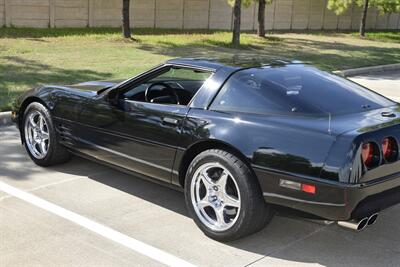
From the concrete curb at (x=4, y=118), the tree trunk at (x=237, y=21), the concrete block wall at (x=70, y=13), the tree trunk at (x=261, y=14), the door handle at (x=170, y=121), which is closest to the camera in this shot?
the door handle at (x=170, y=121)

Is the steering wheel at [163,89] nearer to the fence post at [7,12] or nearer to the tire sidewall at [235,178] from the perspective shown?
the tire sidewall at [235,178]

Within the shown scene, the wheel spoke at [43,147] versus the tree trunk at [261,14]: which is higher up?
the tree trunk at [261,14]

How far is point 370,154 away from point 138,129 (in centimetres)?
200

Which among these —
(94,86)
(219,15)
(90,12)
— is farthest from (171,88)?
(219,15)

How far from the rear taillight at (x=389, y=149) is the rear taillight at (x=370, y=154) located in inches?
4.8

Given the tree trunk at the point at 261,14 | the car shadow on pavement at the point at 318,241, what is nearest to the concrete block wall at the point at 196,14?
the tree trunk at the point at 261,14

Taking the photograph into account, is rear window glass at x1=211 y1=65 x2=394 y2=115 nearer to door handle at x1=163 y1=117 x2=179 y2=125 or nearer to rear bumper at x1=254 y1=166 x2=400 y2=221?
door handle at x1=163 y1=117 x2=179 y2=125

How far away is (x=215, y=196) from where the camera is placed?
4289 millimetres

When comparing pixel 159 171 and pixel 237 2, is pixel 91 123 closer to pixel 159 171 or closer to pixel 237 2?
pixel 159 171

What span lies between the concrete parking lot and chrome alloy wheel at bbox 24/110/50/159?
43 cm

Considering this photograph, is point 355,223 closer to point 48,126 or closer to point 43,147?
point 48,126

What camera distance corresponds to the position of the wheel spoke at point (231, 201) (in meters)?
4.11

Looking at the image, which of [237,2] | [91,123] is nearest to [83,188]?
[91,123]

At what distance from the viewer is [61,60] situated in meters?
13.6
